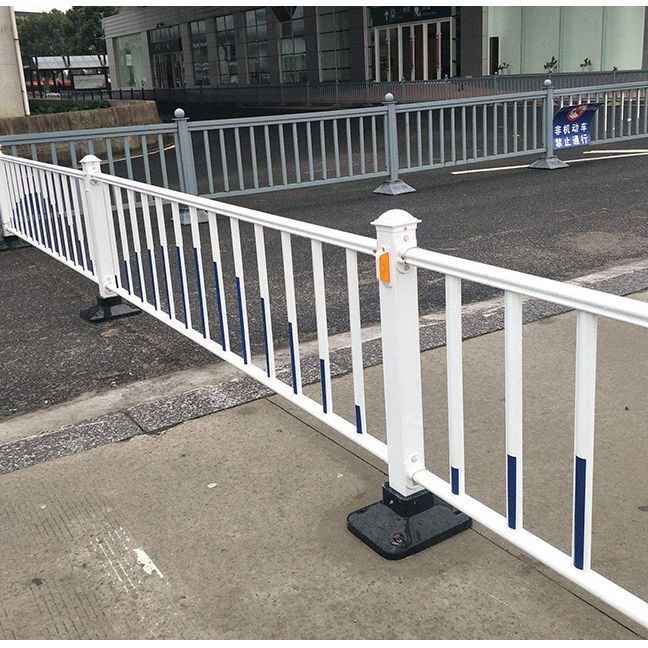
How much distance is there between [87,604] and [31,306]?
4.33 metres

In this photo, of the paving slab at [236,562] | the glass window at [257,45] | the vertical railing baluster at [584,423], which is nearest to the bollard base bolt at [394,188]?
the paving slab at [236,562]

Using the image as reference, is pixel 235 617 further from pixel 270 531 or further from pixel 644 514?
pixel 644 514

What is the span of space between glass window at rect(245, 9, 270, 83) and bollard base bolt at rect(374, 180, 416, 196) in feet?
119

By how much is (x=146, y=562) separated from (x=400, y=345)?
125cm

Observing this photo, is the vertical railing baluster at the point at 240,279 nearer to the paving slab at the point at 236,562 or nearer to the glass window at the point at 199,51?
the paving slab at the point at 236,562

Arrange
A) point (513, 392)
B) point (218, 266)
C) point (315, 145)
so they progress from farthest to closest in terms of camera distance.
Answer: point (315, 145), point (218, 266), point (513, 392)

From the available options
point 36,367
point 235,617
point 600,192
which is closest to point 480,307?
point 36,367

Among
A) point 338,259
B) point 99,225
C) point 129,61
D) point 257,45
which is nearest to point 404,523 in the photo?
point 99,225

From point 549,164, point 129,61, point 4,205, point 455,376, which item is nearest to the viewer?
point 455,376

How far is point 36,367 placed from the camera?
523cm

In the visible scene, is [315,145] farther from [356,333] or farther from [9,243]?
[356,333]

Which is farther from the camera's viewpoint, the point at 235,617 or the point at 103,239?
the point at 103,239

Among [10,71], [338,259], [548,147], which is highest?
[10,71]

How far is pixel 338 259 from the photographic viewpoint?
780cm
